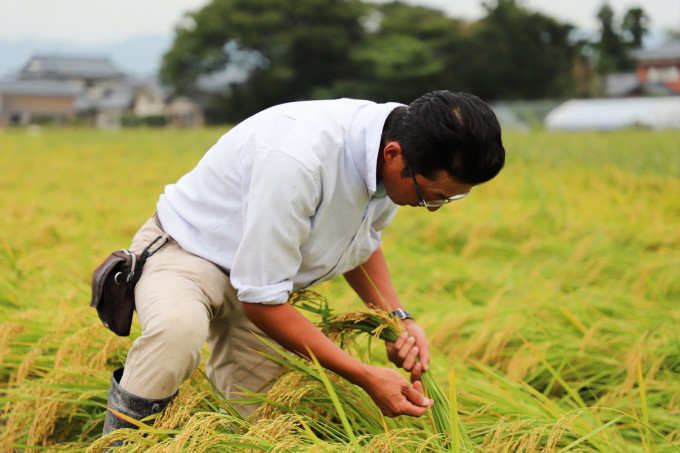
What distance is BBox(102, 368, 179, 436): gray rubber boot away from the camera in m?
1.47

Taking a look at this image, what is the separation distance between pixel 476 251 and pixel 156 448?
10.6ft

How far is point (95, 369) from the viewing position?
1.82m

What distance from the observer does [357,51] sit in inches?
1194

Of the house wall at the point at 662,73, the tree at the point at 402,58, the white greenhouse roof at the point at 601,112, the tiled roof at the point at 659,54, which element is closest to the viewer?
the white greenhouse roof at the point at 601,112

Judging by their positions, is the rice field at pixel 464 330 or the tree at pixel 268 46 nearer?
the rice field at pixel 464 330

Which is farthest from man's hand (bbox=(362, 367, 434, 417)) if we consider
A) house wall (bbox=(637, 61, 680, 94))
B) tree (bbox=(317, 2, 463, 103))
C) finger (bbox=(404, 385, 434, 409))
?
house wall (bbox=(637, 61, 680, 94))

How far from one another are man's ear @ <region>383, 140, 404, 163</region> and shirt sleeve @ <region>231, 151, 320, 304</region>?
0.17m

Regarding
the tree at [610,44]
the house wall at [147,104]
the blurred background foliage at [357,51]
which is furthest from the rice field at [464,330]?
the house wall at [147,104]

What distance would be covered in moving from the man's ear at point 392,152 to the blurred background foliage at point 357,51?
29017 mm

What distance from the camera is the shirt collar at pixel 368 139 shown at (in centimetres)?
144

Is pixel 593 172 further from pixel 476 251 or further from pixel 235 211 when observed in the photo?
pixel 235 211

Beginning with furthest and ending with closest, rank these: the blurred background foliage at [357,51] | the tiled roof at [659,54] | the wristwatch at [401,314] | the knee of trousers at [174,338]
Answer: the tiled roof at [659,54], the blurred background foliage at [357,51], the wristwatch at [401,314], the knee of trousers at [174,338]

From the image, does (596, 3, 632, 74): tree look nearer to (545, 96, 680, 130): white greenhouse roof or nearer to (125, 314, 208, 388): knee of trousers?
(545, 96, 680, 130): white greenhouse roof

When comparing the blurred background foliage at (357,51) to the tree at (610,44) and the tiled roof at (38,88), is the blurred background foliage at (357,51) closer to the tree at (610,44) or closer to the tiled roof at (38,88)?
the tree at (610,44)
